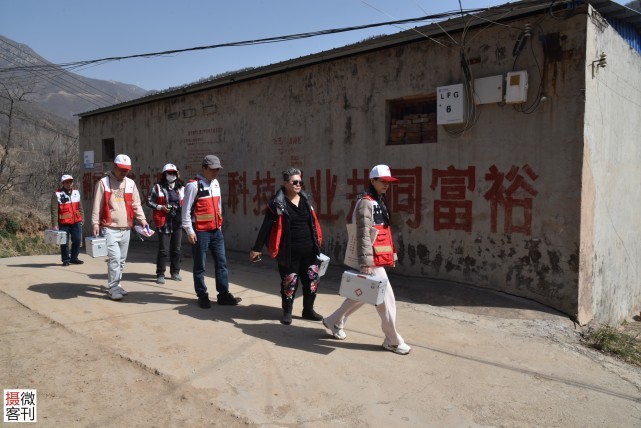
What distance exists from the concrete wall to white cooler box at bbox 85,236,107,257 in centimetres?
588

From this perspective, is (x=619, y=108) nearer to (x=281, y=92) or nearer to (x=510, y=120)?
(x=510, y=120)

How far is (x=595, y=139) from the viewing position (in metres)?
5.82

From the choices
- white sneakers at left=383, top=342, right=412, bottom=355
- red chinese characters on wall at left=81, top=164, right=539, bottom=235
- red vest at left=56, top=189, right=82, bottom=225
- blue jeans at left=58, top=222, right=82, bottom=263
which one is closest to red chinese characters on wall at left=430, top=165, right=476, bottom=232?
red chinese characters on wall at left=81, top=164, right=539, bottom=235

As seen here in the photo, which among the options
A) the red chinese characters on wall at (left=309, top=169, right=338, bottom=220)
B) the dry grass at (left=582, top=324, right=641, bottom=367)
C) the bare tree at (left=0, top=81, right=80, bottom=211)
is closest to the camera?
the dry grass at (left=582, top=324, right=641, bottom=367)

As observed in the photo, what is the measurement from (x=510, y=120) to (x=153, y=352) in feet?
16.8

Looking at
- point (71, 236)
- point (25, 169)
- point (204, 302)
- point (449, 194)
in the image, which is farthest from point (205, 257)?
point (25, 169)

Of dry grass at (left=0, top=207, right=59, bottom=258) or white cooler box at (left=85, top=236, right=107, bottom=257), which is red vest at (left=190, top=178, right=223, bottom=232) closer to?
white cooler box at (left=85, top=236, right=107, bottom=257)

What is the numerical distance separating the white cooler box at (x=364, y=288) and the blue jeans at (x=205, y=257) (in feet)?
6.72

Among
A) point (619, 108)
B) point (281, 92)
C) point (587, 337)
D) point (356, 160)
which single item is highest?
point (281, 92)

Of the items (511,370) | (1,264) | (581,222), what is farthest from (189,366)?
(1,264)

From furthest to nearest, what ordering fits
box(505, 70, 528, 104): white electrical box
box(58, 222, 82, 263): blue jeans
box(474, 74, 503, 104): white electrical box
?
box(58, 222, 82, 263): blue jeans
box(474, 74, 503, 104): white electrical box
box(505, 70, 528, 104): white electrical box

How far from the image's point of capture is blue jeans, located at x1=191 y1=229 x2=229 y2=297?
18.4 ft

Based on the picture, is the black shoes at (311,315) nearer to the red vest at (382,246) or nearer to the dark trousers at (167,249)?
the red vest at (382,246)

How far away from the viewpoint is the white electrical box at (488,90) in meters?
6.12
